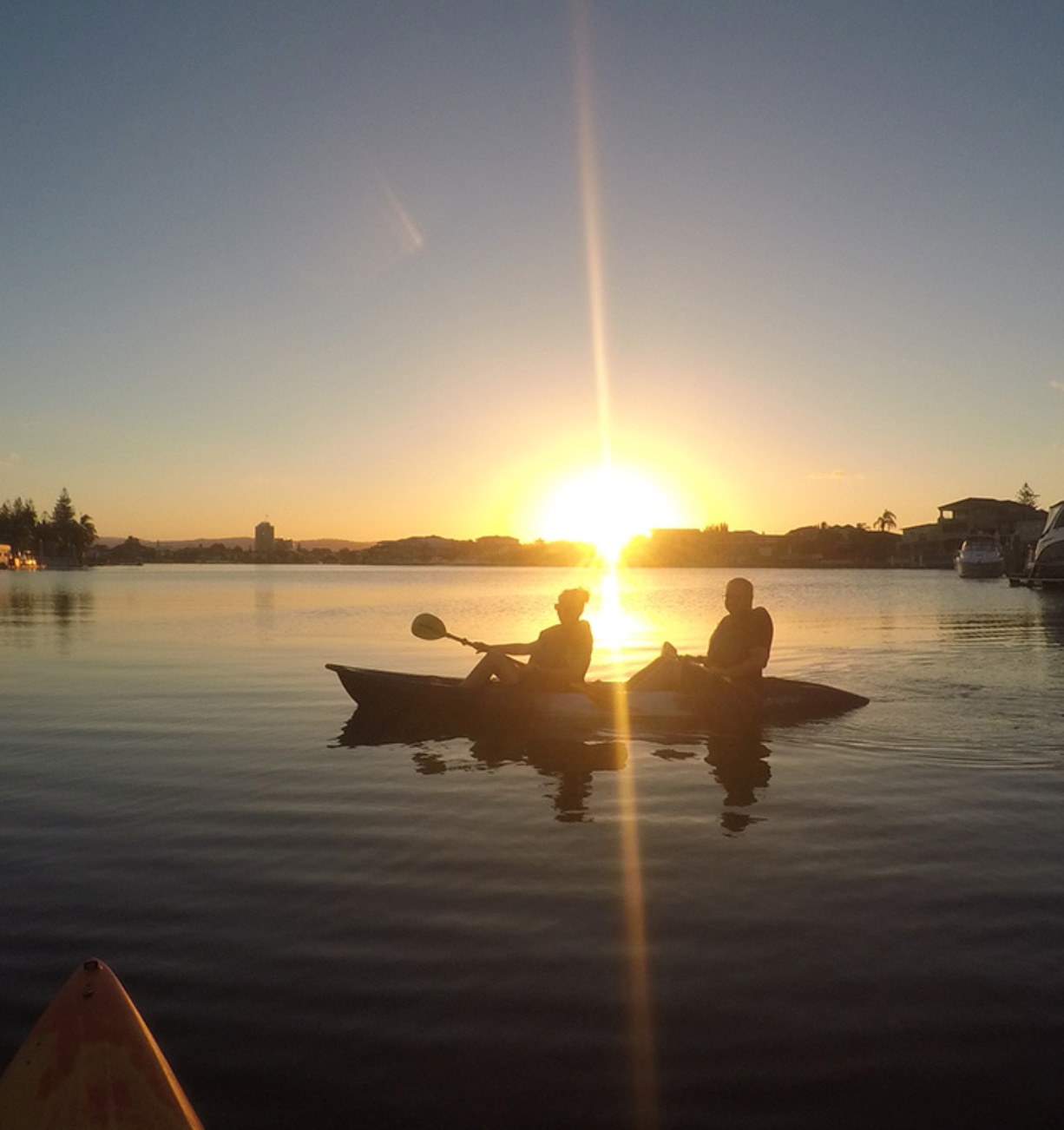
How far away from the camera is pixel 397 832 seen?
29.0ft

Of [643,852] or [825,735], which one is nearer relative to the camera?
[643,852]

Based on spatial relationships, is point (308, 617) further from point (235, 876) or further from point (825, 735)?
point (235, 876)

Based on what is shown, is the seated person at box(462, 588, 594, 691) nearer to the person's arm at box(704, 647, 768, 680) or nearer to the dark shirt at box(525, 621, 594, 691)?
the dark shirt at box(525, 621, 594, 691)

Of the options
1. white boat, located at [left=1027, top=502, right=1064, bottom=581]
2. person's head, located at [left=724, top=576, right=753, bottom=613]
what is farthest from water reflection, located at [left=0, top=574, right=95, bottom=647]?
white boat, located at [left=1027, top=502, right=1064, bottom=581]

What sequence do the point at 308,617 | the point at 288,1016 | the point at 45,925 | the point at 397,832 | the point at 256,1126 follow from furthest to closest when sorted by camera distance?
1. the point at 308,617
2. the point at 397,832
3. the point at 45,925
4. the point at 288,1016
5. the point at 256,1126

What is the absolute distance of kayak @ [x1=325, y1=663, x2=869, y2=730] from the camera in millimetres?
14305

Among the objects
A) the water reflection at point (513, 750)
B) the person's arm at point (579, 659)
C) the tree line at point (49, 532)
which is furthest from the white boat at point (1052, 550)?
the tree line at point (49, 532)

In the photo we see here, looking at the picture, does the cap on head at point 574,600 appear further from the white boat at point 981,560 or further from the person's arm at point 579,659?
the white boat at point 981,560

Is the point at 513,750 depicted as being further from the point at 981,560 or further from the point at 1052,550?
the point at 981,560

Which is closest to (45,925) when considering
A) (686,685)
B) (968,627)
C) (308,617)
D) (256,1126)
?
(256,1126)

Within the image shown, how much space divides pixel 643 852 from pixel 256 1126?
178 inches

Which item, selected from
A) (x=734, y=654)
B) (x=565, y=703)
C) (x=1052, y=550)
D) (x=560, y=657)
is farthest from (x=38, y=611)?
(x=1052, y=550)

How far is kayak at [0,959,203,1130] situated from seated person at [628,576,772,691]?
11164 millimetres

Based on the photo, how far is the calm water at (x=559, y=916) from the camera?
4516mm
